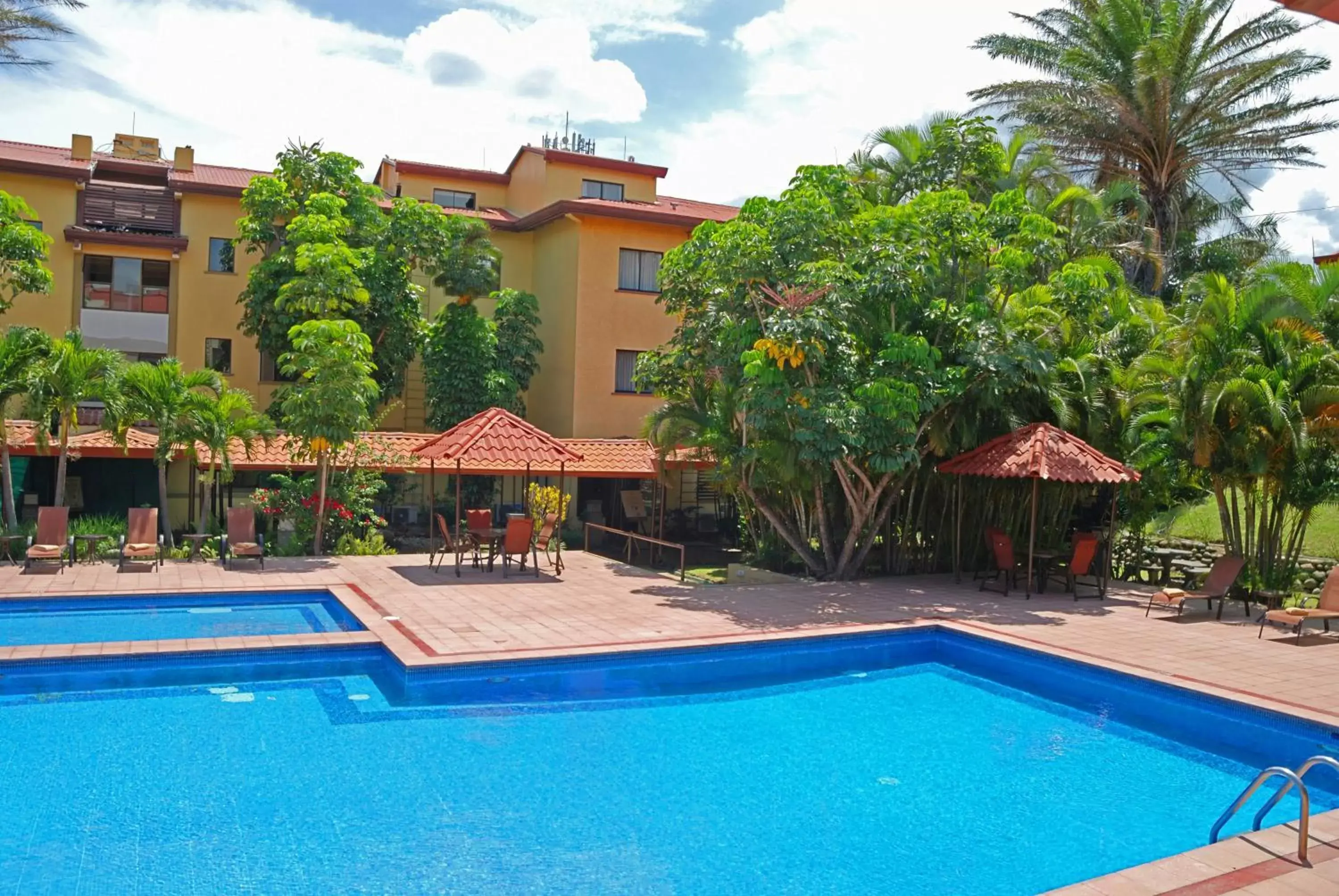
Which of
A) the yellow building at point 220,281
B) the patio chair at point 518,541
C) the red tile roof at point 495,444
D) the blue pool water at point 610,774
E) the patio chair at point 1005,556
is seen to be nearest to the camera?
the blue pool water at point 610,774

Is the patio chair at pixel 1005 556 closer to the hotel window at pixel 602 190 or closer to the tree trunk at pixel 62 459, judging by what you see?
the tree trunk at pixel 62 459

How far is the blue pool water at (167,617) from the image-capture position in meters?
12.5

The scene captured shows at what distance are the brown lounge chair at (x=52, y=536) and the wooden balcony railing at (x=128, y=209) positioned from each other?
12.3 metres

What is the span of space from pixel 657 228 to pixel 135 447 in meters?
13.5

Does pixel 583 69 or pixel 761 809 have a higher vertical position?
pixel 583 69

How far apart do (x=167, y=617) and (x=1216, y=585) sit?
46.5 ft

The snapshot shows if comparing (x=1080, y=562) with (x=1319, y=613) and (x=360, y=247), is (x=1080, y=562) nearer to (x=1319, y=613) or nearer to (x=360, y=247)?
(x=1319, y=613)

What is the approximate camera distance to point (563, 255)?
1057 inches

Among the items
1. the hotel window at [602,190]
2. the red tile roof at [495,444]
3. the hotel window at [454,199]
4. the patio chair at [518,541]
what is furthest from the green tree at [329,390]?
the hotel window at [454,199]

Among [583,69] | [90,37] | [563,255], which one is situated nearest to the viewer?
[583,69]

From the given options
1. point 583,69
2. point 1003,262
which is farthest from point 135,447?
point 1003,262

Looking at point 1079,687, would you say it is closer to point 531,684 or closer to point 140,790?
point 531,684

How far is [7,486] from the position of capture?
1722 cm

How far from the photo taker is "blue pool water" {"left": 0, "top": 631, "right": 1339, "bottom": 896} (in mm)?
6516
